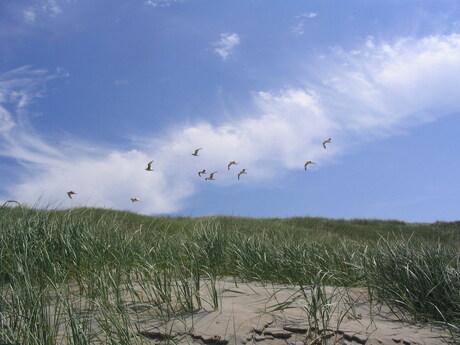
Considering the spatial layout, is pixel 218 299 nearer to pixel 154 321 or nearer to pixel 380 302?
pixel 154 321

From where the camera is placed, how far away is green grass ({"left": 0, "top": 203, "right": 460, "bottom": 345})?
3.57 metres

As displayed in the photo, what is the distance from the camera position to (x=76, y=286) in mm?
5160

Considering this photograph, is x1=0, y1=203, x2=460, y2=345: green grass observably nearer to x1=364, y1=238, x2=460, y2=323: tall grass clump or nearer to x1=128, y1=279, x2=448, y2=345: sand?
x1=364, y1=238, x2=460, y2=323: tall grass clump

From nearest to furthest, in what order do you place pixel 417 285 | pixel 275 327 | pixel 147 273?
pixel 275 327, pixel 147 273, pixel 417 285

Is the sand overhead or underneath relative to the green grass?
underneath

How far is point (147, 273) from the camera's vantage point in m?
4.79

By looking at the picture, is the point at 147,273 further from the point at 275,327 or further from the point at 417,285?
the point at 417,285

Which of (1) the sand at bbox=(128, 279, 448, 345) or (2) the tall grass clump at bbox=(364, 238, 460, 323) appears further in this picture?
(2) the tall grass clump at bbox=(364, 238, 460, 323)

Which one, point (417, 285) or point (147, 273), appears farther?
point (417, 285)

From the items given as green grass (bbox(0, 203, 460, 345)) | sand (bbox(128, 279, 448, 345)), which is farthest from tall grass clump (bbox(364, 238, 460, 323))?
sand (bbox(128, 279, 448, 345))

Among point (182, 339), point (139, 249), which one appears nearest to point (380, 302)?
point (182, 339)

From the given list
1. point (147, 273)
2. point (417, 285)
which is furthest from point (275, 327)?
point (417, 285)

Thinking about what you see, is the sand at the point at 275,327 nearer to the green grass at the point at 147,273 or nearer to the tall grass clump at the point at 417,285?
the green grass at the point at 147,273

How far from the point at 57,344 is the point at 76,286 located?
177 centimetres
